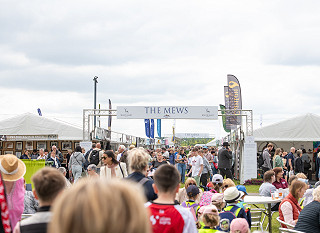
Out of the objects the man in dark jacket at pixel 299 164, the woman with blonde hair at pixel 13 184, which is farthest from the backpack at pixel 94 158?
the man in dark jacket at pixel 299 164

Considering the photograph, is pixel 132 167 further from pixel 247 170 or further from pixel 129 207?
pixel 247 170

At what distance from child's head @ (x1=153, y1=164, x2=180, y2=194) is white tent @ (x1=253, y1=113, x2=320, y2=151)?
19.8 meters

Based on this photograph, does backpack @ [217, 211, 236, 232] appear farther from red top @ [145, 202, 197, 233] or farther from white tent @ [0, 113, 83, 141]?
white tent @ [0, 113, 83, 141]

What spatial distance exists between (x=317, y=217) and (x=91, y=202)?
446 centimetres

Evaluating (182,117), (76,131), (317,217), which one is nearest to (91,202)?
(317,217)

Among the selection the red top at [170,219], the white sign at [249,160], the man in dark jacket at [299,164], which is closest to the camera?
the red top at [170,219]

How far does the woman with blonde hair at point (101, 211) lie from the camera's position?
3.90 ft

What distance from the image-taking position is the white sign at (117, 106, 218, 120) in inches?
877

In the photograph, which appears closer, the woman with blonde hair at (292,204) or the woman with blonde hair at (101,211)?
the woman with blonde hair at (101,211)

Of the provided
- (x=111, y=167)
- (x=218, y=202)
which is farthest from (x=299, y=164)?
(x=218, y=202)

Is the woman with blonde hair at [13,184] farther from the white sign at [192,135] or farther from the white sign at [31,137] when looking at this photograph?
the white sign at [192,135]

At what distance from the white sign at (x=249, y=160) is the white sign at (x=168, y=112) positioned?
3.14m

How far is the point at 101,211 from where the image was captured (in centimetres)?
119

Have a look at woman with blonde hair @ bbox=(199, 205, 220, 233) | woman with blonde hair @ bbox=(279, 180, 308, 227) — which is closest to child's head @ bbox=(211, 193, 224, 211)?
woman with blonde hair @ bbox=(279, 180, 308, 227)
